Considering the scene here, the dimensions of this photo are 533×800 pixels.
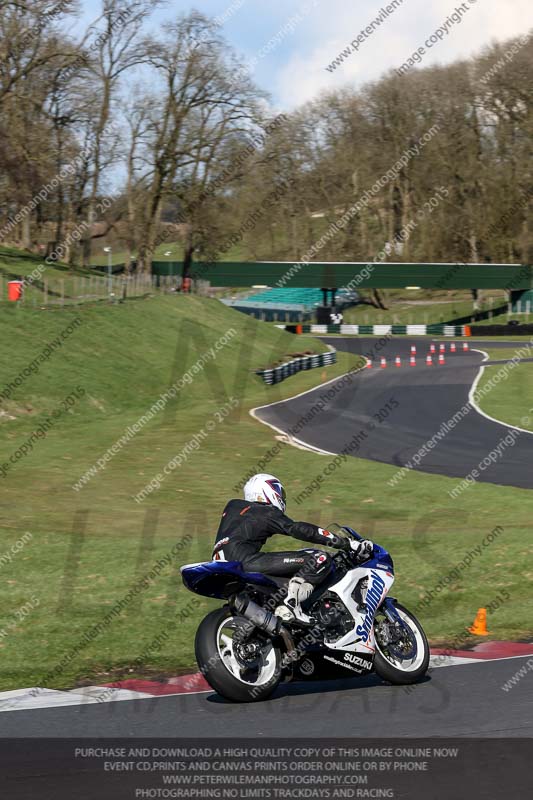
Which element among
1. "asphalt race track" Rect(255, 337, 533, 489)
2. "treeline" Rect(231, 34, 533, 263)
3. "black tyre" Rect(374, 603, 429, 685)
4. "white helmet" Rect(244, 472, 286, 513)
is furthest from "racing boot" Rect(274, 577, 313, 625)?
"treeline" Rect(231, 34, 533, 263)

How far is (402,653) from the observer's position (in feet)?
28.1

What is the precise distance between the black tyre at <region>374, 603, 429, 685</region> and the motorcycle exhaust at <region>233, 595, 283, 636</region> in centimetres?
97

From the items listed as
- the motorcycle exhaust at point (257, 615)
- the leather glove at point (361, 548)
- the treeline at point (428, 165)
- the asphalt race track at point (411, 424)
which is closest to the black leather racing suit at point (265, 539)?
the leather glove at point (361, 548)

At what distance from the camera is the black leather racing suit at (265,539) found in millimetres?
7980

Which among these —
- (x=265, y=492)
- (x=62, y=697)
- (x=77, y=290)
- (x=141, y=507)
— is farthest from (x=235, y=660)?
(x=77, y=290)

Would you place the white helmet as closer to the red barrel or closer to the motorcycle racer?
the motorcycle racer

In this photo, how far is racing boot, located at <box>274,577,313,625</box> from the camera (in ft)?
26.6

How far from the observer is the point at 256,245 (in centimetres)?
11200

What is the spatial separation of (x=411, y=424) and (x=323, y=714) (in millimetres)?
25760

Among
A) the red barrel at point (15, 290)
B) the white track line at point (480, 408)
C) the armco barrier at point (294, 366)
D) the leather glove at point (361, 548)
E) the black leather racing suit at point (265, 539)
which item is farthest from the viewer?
the armco barrier at point (294, 366)

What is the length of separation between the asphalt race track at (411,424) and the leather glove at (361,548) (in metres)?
15.2

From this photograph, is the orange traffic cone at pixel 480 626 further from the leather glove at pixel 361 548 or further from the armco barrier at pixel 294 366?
the armco barrier at pixel 294 366

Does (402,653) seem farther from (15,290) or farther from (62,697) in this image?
(15,290)
